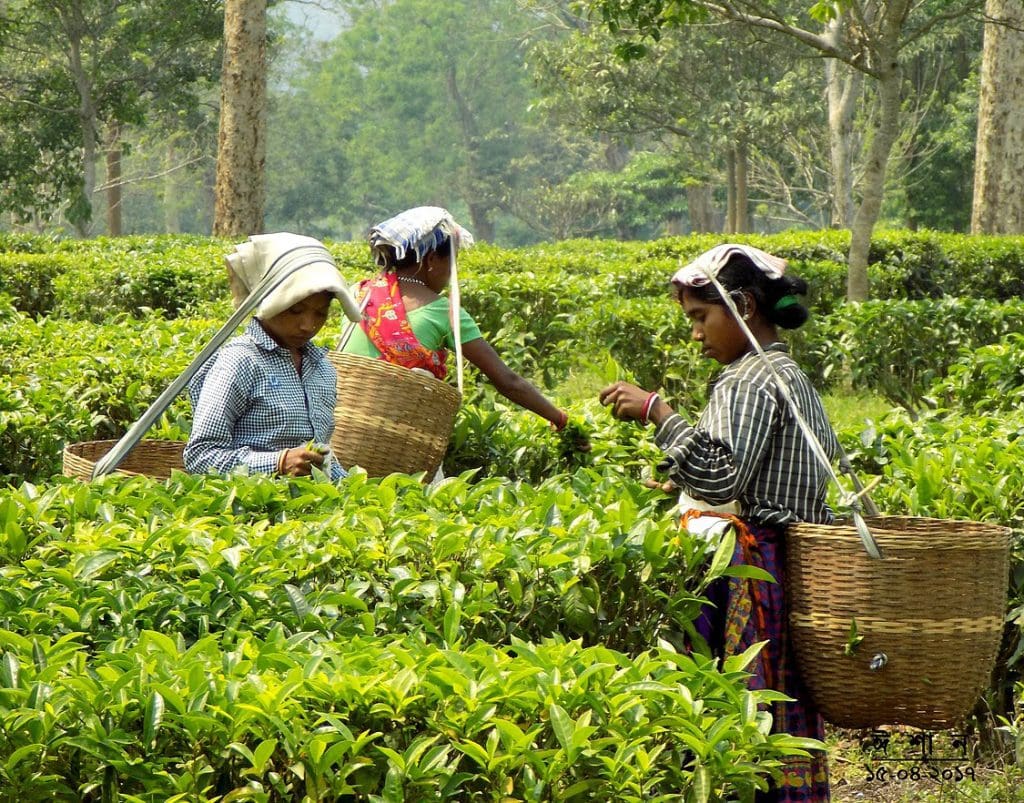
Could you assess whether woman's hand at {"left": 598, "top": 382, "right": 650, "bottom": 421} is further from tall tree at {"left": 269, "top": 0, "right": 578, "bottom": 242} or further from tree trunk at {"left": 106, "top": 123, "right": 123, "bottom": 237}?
tall tree at {"left": 269, "top": 0, "right": 578, "bottom": 242}

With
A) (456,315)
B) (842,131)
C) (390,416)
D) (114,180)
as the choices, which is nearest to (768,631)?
(390,416)

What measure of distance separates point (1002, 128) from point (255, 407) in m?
13.8

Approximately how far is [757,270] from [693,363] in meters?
4.46

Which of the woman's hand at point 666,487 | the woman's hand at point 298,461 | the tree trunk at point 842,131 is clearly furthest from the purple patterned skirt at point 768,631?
the tree trunk at point 842,131

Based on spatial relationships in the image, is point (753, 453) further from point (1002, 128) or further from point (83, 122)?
point (83, 122)

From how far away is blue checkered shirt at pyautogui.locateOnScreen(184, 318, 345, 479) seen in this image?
12.4 feet

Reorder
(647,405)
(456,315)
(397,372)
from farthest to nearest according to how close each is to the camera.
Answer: (456,315) < (397,372) < (647,405)

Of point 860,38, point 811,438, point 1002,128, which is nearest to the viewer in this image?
point 811,438

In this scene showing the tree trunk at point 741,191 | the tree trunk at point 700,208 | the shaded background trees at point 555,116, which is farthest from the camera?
the tree trunk at point 700,208

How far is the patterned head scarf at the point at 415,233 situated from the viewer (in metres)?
4.29

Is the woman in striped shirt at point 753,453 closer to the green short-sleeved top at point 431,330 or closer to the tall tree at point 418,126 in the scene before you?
the green short-sleeved top at point 431,330

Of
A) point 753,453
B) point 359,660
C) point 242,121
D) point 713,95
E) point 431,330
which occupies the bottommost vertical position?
point 359,660

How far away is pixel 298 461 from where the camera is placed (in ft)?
12.1

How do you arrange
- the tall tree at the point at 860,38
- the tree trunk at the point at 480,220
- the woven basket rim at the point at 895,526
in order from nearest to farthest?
the woven basket rim at the point at 895,526, the tall tree at the point at 860,38, the tree trunk at the point at 480,220
